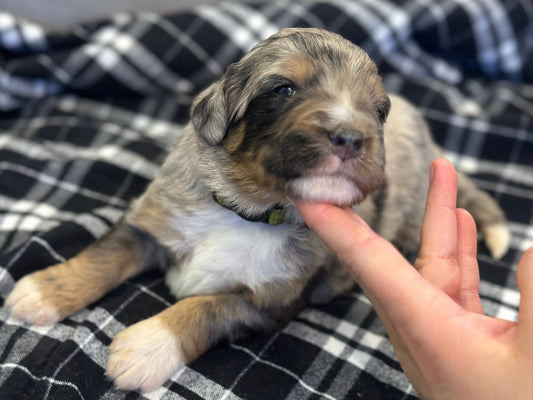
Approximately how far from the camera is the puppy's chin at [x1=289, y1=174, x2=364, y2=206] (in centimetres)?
195

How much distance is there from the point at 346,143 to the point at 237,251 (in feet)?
3.28

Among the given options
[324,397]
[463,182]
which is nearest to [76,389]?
[324,397]

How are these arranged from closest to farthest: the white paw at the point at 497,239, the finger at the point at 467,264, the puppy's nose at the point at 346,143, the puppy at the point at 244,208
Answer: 1. the puppy's nose at the point at 346,143
2. the puppy at the point at 244,208
3. the finger at the point at 467,264
4. the white paw at the point at 497,239

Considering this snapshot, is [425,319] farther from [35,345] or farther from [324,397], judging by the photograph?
[35,345]

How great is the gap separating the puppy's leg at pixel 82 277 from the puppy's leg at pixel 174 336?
14.4 inches

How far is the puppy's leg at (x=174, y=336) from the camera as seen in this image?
2.38 metres

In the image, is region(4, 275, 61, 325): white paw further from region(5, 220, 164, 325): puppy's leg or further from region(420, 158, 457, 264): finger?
region(420, 158, 457, 264): finger

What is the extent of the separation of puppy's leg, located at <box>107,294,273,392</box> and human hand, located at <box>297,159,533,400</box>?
2.71 ft

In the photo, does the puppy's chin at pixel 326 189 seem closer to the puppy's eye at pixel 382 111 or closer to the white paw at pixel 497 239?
the puppy's eye at pixel 382 111

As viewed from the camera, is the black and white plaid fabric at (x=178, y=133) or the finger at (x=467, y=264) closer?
the finger at (x=467, y=264)

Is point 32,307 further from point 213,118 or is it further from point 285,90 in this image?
point 285,90

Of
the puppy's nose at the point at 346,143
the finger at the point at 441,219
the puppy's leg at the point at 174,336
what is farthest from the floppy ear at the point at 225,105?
the finger at the point at 441,219

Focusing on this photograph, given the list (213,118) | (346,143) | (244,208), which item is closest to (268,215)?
(244,208)

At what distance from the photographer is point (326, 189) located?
6.43 feet
